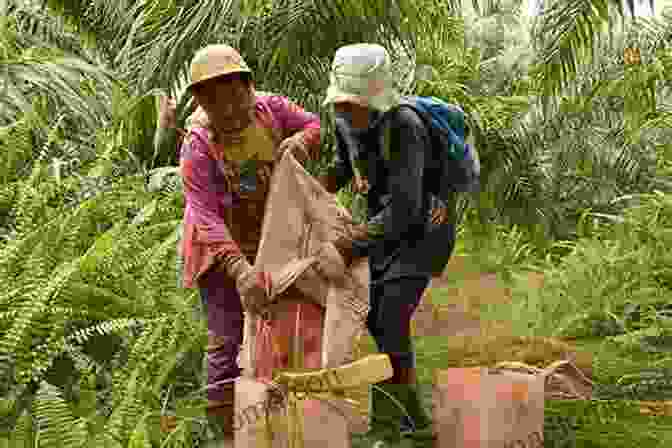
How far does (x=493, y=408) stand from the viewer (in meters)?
3.09

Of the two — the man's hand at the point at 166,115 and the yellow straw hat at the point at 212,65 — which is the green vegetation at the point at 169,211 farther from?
the yellow straw hat at the point at 212,65

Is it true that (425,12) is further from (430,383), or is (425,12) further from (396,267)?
(396,267)

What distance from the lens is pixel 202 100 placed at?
115 inches

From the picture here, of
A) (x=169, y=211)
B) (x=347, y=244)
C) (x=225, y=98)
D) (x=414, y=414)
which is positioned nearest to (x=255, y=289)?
(x=347, y=244)

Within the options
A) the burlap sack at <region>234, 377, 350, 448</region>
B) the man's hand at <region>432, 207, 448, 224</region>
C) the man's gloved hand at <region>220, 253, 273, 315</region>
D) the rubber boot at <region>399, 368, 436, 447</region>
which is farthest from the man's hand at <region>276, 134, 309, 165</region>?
the rubber boot at <region>399, 368, 436, 447</region>

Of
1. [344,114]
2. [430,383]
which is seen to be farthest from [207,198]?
[430,383]

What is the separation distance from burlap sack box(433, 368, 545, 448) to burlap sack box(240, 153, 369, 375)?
522 millimetres

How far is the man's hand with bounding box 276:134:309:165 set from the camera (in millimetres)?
3023

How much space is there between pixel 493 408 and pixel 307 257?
2.67 ft

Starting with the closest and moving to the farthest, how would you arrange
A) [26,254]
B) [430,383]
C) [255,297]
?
[255,297] → [26,254] → [430,383]

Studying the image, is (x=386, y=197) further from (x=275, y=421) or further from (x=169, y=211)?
(x=169, y=211)

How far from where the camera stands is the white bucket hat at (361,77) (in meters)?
2.96

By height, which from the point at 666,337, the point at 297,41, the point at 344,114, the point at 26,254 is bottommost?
the point at 666,337

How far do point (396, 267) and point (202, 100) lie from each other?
0.97m
